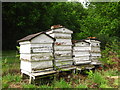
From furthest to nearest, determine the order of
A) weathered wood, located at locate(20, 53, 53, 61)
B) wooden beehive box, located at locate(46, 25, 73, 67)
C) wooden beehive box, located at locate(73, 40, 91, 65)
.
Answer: wooden beehive box, located at locate(73, 40, 91, 65), wooden beehive box, located at locate(46, 25, 73, 67), weathered wood, located at locate(20, 53, 53, 61)

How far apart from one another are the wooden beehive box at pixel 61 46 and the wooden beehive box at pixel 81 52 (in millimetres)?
357

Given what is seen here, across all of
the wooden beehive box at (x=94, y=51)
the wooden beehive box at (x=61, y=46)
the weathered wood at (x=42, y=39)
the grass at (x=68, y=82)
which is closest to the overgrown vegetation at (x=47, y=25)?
the grass at (x=68, y=82)

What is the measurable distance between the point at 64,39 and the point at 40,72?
72.4 inches

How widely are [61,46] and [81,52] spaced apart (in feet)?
4.45

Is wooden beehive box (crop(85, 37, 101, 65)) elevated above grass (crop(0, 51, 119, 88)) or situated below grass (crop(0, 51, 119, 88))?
above

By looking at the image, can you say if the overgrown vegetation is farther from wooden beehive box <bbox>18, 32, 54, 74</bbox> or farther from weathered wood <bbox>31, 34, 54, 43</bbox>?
weathered wood <bbox>31, 34, 54, 43</bbox>

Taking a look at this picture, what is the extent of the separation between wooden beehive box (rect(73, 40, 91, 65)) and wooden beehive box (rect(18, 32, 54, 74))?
1.44m

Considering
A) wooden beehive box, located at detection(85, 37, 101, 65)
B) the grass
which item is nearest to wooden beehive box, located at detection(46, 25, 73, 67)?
the grass

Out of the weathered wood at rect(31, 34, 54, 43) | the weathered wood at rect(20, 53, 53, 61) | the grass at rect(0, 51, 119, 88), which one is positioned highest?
the weathered wood at rect(31, 34, 54, 43)

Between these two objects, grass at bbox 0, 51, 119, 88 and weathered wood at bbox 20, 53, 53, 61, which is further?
weathered wood at bbox 20, 53, 53, 61

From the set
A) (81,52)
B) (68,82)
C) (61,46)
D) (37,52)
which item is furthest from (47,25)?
(68,82)

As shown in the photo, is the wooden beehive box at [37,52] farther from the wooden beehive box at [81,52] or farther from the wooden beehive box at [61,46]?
the wooden beehive box at [81,52]

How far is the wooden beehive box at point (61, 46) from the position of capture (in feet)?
17.0

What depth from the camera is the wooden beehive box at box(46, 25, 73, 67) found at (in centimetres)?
517
